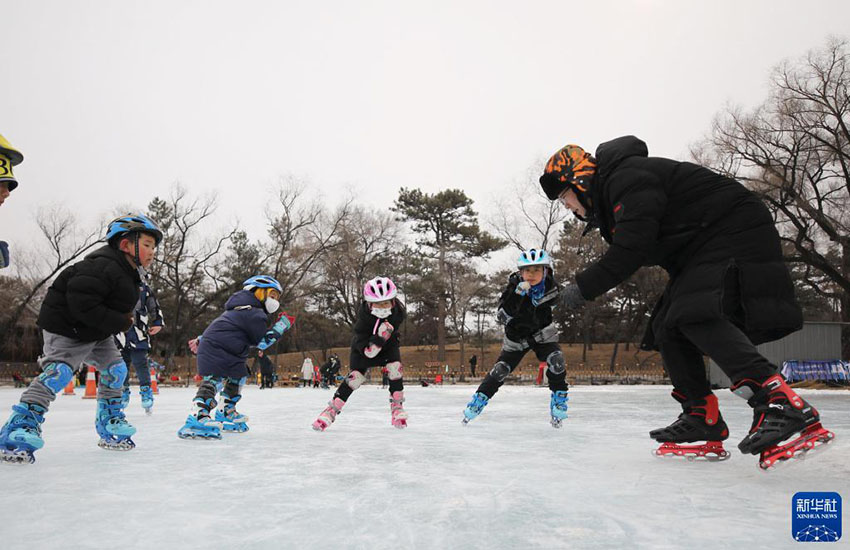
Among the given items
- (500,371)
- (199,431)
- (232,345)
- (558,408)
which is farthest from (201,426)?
(558,408)

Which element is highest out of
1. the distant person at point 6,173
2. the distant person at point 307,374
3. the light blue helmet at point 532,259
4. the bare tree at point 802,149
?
the bare tree at point 802,149

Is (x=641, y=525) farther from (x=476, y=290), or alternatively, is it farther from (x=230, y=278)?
(x=230, y=278)

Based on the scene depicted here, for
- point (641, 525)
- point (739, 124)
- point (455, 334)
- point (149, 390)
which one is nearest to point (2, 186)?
point (641, 525)

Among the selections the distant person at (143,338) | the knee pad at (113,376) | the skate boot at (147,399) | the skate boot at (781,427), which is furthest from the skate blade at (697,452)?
the skate boot at (147,399)

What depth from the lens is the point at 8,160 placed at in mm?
3357

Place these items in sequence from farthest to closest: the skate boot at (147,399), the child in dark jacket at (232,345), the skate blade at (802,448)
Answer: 1. the skate boot at (147,399)
2. the child in dark jacket at (232,345)
3. the skate blade at (802,448)

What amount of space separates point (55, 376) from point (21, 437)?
426 mm

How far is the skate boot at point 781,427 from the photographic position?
2588 millimetres

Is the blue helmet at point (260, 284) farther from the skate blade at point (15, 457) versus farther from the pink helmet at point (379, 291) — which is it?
the skate blade at point (15, 457)

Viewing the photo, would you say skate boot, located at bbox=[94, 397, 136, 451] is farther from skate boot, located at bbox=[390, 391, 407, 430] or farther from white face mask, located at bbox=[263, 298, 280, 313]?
skate boot, located at bbox=[390, 391, 407, 430]

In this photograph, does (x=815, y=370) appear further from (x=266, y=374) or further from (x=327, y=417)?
(x=327, y=417)

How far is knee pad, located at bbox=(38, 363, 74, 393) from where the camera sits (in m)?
3.70

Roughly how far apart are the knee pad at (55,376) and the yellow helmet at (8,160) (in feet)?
3.87

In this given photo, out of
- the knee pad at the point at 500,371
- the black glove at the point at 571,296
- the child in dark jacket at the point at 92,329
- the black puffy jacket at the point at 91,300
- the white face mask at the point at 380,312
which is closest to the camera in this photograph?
the black glove at the point at 571,296
